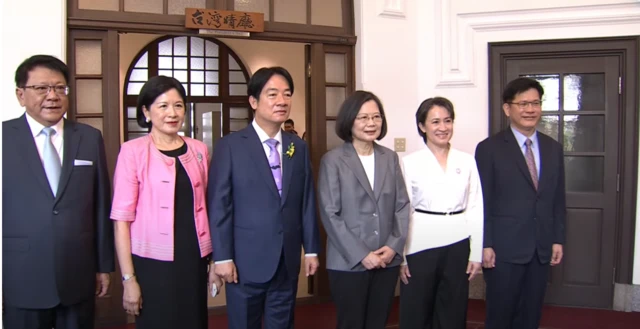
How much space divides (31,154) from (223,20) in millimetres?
2030

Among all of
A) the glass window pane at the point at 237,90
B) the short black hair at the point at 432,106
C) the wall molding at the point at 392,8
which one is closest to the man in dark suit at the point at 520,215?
the short black hair at the point at 432,106

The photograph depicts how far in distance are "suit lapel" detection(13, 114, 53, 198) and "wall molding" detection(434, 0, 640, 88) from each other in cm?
312

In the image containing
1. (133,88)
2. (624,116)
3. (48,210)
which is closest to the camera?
(48,210)

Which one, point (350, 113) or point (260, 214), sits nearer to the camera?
point (260, 214)

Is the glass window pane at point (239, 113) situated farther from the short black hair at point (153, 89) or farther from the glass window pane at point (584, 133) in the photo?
the short black hair at point (153, 89)

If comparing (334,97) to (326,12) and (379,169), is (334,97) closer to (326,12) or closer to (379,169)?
(326,12)

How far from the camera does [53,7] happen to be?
3363 millimetres

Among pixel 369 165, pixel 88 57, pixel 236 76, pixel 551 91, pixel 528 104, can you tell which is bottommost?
pixel 369 165

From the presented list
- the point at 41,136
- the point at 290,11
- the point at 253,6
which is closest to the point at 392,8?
the point at 290,11

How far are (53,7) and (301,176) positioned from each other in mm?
2091

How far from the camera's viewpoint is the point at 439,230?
2639 mm

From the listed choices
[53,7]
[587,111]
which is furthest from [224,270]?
[587,111]

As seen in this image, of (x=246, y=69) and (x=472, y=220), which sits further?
(x=246, y=69)

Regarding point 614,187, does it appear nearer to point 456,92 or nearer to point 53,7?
point 456,92
